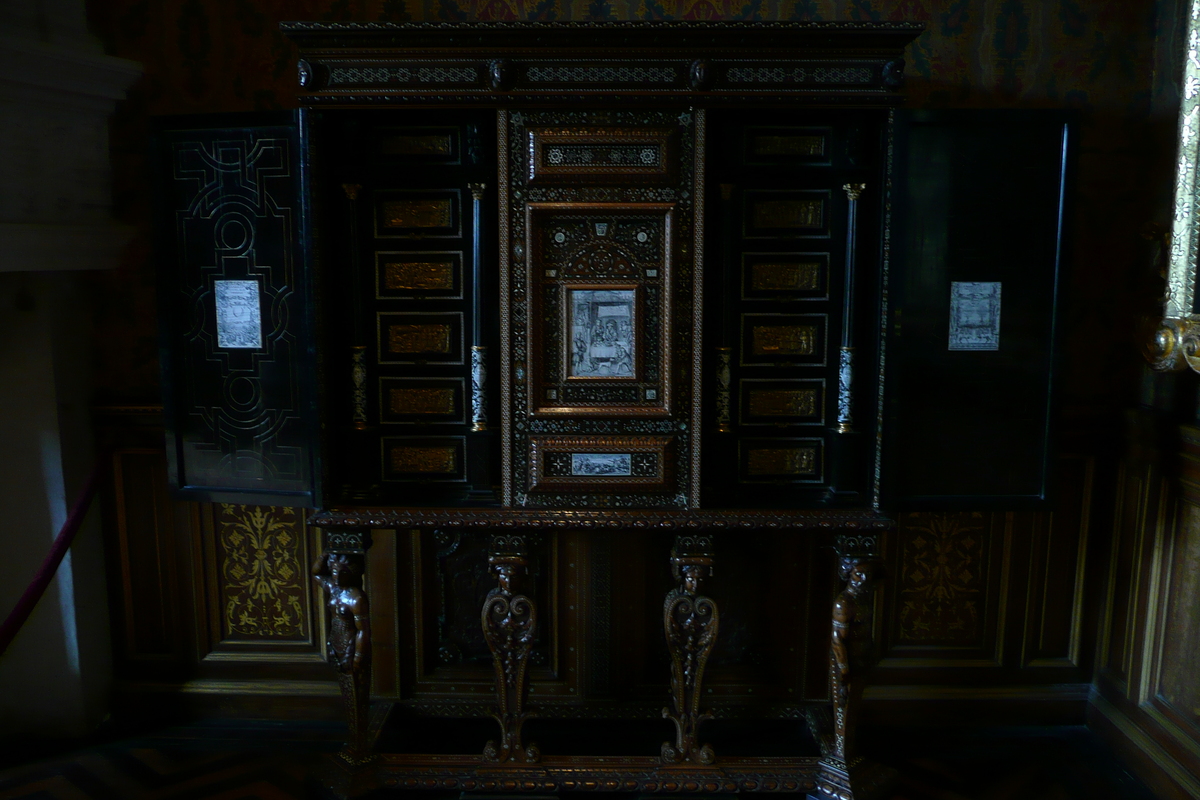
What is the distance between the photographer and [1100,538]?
9.75 feet

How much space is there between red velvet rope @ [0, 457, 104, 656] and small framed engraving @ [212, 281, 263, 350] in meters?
0.97

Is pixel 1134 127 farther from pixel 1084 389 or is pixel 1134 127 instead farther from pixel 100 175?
pixel 100 175

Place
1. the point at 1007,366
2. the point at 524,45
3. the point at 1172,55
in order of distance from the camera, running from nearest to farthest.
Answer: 1. the point at 524,45
2. the point at 1007,366
3. the point at 1172,55

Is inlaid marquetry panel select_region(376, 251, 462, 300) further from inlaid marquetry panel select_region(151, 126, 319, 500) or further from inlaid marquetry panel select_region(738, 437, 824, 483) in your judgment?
inlaid marquetry panel select_region(738, 437, 824, 483)

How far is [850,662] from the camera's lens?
8.14 feet

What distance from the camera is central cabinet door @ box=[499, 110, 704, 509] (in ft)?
7.64

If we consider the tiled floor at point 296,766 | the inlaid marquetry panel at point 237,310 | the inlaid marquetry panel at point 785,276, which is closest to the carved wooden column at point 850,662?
the tiled floor at point 296,766

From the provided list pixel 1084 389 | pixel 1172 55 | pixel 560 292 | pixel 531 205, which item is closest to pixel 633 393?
pixel 560 292

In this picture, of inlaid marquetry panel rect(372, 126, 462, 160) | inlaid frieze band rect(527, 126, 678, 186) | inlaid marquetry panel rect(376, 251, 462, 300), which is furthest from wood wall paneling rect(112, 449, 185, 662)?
inlaid frieze band rect(527, 126, 678, 186)

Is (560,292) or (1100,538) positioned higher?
(560,292)

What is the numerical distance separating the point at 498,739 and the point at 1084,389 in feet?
8.09

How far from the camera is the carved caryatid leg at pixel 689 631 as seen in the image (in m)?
2.46

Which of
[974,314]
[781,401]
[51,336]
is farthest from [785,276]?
[51,336]

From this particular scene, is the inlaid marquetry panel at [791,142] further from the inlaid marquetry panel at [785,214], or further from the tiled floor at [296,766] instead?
the tiled floor at [296,766]
